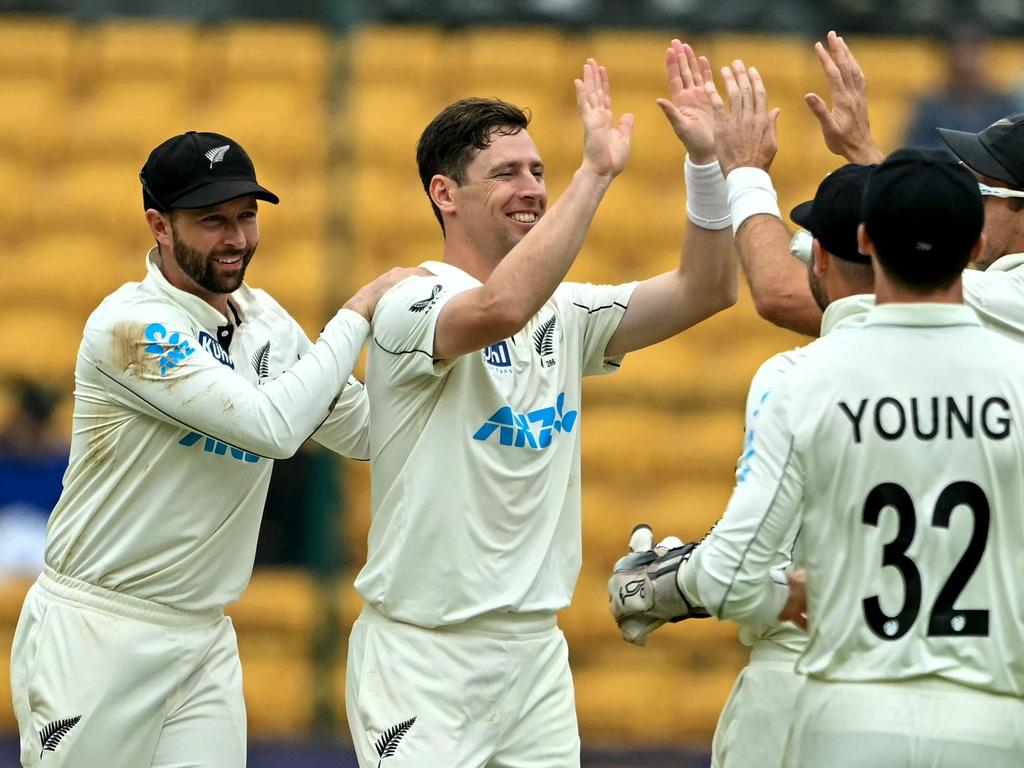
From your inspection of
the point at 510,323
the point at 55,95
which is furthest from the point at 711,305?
the point at 55,95

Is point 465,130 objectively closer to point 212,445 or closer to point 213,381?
point 213,381

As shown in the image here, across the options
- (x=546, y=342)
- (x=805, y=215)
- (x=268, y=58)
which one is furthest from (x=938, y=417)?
(x=268, y=58)

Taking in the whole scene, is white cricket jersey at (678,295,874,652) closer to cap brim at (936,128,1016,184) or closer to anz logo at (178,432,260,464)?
cap brim at (936,128,1016,184)

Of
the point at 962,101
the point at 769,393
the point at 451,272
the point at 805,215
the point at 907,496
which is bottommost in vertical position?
the point at 907,496

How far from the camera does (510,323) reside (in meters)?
4.49

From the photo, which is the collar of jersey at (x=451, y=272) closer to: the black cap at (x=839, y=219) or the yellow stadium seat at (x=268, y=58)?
the black cap at (x=839, y=219)

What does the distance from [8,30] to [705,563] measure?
28.4ft

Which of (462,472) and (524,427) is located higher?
(524,427)

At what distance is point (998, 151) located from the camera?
15.3ft

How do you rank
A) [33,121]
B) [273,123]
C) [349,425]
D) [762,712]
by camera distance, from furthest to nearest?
1. [33,121]
2. [273,123]
3. [349,425]
4. [762,712]

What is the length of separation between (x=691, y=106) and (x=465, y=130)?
66 cm

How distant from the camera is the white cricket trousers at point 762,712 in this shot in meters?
4.54

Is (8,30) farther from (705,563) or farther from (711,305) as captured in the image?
(705,563)

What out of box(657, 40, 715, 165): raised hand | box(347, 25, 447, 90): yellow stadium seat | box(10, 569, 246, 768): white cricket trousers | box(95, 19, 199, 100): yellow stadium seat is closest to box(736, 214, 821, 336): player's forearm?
box(657, 40, 715, 165): raised hand
